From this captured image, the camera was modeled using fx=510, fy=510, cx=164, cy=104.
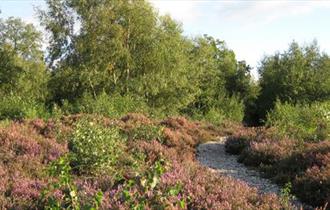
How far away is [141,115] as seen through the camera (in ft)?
69.6

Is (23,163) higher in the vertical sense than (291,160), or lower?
lower

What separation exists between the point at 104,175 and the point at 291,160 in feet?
18.1

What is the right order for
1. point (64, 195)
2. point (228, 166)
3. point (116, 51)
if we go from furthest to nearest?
1. point (116, 51)
2. point (228, 166)
3. point (64, 195)

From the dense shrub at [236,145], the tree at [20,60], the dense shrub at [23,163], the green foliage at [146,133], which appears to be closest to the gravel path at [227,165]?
the dense shrub at [236,145]

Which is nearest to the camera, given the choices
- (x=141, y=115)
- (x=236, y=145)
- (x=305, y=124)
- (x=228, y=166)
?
(x=228, y=166)

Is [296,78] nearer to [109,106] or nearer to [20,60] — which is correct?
[20,60]

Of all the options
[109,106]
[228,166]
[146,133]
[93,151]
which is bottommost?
[228,166]

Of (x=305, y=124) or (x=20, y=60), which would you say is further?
(x=20, y=60)

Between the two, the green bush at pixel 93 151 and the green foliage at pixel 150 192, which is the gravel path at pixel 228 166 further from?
the green foliage at pixel 150 192

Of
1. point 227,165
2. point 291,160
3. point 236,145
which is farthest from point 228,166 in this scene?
point 236,145

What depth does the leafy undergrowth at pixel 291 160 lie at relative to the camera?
10.5 m

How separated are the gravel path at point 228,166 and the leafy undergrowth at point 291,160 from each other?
0.86ft

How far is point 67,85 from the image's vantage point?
3944cm

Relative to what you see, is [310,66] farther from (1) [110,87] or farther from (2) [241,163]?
(2) [241,163]
